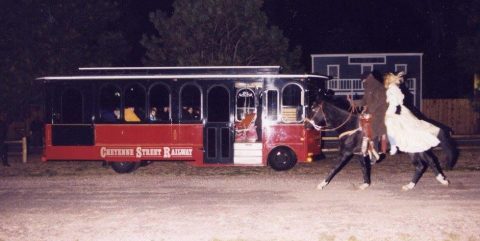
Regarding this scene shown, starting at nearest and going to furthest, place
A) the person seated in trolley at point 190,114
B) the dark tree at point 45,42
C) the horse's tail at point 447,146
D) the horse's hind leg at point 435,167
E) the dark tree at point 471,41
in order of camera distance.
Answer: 1. the horse's hind leg at point 435,167
2. the horse's tail at point 447,146
3. the person seated in trolley at point 190,114
4. the dark tree at point 471,41
5. the dark tree at point 45,42

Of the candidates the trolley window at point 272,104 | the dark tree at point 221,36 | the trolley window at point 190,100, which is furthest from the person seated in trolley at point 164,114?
the dark tree at point 221,36

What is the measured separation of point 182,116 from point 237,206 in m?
5.50

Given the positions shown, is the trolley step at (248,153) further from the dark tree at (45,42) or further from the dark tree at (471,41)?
the dark tree at (45,42)

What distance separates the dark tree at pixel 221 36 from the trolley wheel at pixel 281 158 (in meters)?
7.16

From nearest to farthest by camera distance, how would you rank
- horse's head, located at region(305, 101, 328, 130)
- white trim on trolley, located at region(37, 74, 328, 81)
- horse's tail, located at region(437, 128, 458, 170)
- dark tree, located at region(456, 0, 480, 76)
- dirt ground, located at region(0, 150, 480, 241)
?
dirt ground, located at region(0, 150, 480, 241)
horse's tail, located at region(437, 128, 458, 170)
horse's head, located at region(305, 101, 328, 130)
white trim on trolley, located at region(37, 74, 328, 81)
dark tree, located at region(456, 0, 480, 76)

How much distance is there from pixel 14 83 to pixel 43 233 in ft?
52.4

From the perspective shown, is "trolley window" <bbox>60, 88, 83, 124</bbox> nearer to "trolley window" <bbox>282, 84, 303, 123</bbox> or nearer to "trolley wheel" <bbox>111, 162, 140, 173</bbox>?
"trolley wheel" <bbox>111, 162, 140, 173</bbox>

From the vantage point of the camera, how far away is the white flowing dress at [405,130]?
10.7 meters

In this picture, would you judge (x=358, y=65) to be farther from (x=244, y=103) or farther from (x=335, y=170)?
(x=335, y=170)

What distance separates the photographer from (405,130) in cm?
1082

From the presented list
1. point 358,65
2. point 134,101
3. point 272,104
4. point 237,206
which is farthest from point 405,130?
point 358,65

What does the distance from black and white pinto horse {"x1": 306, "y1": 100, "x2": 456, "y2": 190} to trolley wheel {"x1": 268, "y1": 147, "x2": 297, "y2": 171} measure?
2887 mm

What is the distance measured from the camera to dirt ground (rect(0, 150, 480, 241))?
302 inches

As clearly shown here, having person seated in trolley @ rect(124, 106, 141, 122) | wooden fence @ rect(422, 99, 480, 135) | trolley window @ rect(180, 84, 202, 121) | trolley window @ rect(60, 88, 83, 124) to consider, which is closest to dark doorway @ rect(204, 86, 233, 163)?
trolley window @ rect(180, 84, 202, 121)
